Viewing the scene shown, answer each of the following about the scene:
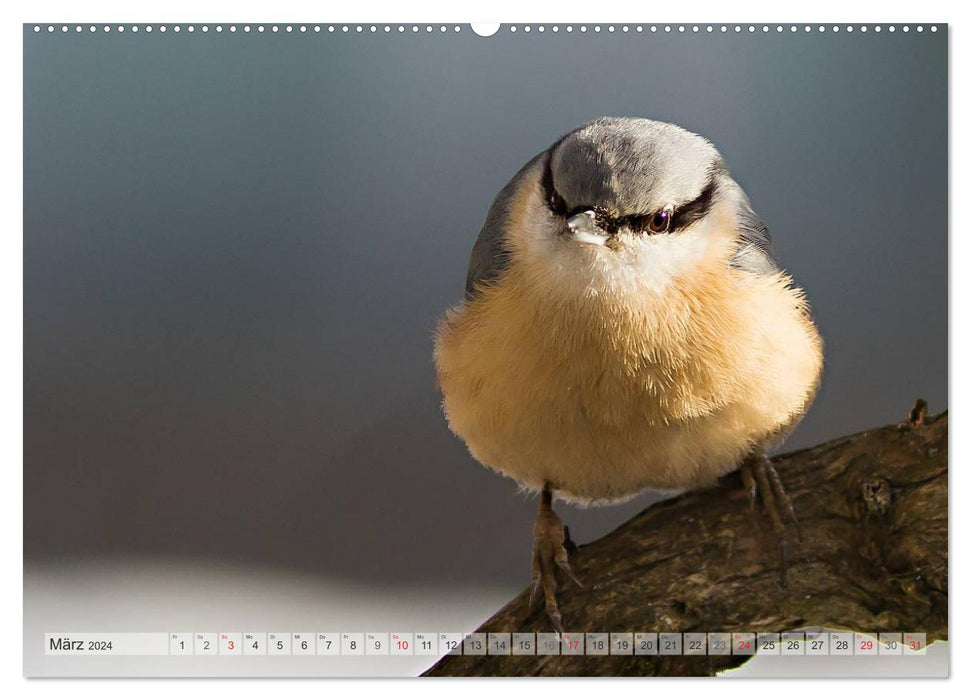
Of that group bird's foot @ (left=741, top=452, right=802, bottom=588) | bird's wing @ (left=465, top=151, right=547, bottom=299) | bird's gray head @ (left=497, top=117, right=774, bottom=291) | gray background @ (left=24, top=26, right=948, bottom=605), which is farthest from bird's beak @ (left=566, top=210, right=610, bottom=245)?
bird's foot @ (left=741, top=452, right=802, bottom=588)

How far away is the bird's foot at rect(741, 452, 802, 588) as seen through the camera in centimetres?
164

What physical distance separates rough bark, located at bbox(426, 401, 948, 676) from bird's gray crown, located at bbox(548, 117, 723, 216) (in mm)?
482

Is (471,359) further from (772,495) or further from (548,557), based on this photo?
(772,495)

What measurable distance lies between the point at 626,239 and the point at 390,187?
0.48 metres

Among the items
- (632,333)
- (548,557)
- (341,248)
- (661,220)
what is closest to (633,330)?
(632,333)

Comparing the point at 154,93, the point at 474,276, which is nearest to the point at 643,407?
the point at 474,276

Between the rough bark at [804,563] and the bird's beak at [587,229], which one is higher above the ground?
the bird's beak at [587,229]

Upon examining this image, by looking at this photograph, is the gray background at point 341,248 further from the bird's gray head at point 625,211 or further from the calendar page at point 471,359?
the bird's gray head at point 625,211

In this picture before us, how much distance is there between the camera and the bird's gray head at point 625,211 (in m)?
1.49

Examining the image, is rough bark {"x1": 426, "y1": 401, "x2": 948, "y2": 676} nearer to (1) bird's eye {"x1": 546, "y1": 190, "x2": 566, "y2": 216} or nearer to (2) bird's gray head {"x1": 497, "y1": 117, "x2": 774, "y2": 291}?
(2) bird's gray head {"x1": 497, "y1": 117, "x2": 774, "y2": 291}

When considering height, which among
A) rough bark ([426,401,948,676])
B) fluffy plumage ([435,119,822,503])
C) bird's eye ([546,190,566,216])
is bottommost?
rough bark ([426,401,948,676])

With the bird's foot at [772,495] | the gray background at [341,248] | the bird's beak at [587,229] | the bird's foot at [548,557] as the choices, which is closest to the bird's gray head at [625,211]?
the bird's beak at [587,229]

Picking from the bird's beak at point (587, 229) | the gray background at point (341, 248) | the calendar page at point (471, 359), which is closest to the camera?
the bird's beak at point (587, 229)

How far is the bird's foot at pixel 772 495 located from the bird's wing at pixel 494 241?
48 centimetres
